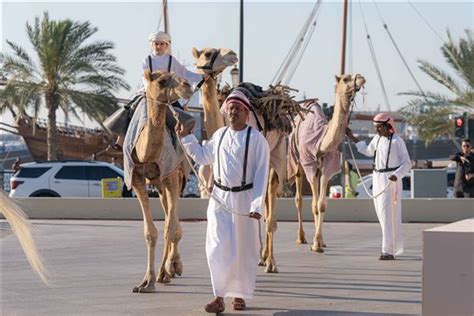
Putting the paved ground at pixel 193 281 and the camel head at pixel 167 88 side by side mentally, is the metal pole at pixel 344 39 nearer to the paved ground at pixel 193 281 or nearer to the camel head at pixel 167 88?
the paved ground at pixel 193 281

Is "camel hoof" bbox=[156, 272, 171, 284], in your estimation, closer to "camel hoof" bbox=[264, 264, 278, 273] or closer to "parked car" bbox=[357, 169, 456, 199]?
"camel hoof" bbox=[264, 264, 278, 273]

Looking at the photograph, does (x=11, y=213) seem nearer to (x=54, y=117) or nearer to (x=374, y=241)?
(x=374, y=241)

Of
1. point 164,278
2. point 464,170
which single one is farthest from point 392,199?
point 464,170

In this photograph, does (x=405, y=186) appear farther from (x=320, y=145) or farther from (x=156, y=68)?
(x=156, y=68)

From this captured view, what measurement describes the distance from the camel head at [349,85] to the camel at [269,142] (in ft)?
5.68

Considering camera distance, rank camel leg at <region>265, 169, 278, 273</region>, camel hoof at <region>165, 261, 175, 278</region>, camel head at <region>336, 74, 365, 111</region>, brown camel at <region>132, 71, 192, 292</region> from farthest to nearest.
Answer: camel head at <region>336, 74, 365, 111</region>
camel leg at <region>265, 169, 278, 273</region>
camel hoof at <region>165, 261, 175, 278</region>
brown camel at <region>132, 71, 192, 292</region>

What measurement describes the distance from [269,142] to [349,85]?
231 centimetres

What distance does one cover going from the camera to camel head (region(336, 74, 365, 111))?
46.6 ft

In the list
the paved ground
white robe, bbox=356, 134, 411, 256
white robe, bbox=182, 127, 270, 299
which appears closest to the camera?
white robe, bbox=182, 127, 270, 299

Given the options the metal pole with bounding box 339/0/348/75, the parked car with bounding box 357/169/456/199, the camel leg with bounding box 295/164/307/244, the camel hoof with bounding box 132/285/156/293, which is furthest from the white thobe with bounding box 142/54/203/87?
the metal pole with bounding box 339/0/348/75

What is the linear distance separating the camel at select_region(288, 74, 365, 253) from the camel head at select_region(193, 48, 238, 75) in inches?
137

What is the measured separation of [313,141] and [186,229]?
16.0ft

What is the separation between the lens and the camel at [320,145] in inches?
570

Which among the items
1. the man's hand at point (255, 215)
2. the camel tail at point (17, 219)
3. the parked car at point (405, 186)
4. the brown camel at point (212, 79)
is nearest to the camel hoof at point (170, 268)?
the brown camel at point (212, 79)
